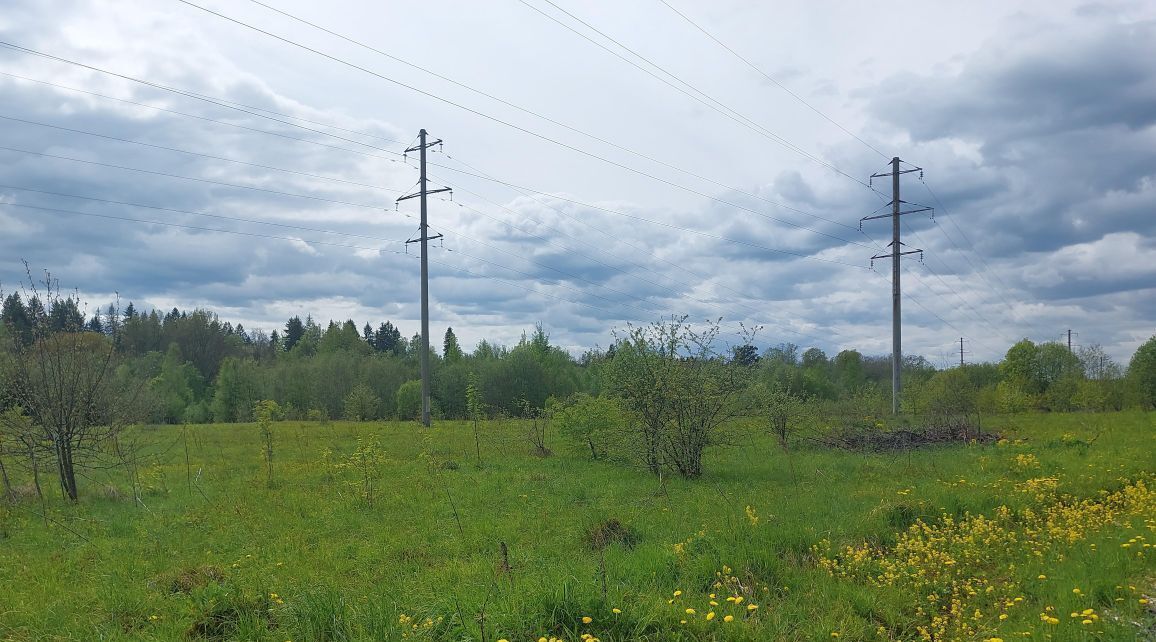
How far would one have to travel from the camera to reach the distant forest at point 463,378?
33.7 metres

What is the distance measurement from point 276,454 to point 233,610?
15.0 meters

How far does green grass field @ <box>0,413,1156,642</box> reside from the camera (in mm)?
5504

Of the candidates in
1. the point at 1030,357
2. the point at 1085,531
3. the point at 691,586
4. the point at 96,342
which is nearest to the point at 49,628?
the point at 691,586

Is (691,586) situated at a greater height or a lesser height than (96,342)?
lesser

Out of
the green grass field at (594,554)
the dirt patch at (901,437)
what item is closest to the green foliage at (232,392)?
the green grass field at (594,554)

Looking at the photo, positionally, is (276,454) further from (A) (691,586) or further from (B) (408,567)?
(A) (691,586)

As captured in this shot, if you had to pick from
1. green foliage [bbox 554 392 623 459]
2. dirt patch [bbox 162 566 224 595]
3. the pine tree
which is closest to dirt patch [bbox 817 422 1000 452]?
green foliage [bbox 554 392 623 459]

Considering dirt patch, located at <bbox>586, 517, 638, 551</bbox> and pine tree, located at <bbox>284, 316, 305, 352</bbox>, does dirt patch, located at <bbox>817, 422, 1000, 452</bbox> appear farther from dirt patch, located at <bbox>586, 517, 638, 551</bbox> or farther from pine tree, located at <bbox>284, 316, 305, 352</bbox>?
pine tree, located at <bbox>284, 316, 305, 352</bbox>

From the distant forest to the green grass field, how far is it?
4.20 metres

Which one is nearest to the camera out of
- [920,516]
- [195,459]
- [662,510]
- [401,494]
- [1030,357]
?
[920,516]

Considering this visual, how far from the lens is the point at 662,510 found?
11.2m

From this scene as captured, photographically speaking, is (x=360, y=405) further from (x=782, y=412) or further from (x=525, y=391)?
(x=782, y=412)

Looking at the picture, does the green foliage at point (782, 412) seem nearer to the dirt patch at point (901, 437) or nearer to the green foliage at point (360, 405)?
the dirt patch at point (901, 437)

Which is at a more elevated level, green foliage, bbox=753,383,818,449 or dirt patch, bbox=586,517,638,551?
green foliage, bbox=753,383,818,449
